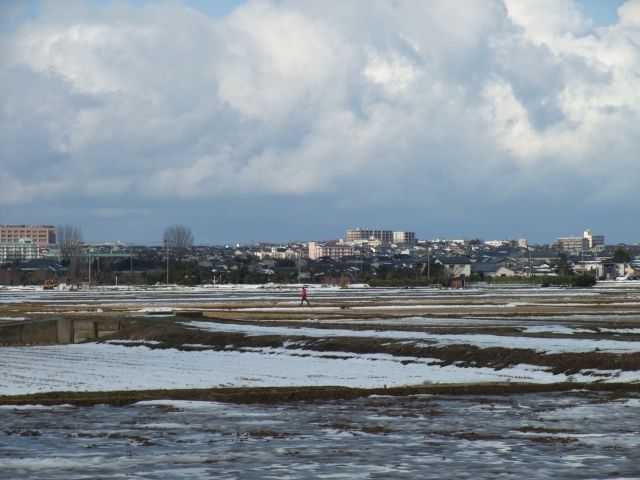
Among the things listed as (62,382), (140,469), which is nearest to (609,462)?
(140,469)

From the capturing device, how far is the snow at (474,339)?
32219 mm

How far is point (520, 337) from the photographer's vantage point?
3747cm

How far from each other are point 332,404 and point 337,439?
511 centimetres

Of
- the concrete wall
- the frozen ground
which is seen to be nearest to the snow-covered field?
the frozen ground

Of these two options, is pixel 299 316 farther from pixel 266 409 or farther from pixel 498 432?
pixel 498 432

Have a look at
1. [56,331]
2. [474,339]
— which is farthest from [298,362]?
[56,331]

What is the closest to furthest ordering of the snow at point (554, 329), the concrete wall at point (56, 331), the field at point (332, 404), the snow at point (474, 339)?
the field at point (332, 404), the snow at point (474, 339), the snow at point (554, 329), the concrete wall at point (56, 331)

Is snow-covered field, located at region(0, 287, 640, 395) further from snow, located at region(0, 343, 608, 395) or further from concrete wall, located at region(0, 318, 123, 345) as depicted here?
concrete wall, located at region(0, 318, 123, 345)

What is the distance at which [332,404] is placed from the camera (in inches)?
957

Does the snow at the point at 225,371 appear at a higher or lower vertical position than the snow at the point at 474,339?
lower

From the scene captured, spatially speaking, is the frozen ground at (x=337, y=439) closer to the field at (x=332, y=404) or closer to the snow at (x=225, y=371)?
the field at (x=332, y=404)

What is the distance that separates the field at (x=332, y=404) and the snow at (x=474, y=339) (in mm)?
112

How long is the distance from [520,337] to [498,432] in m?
18.1

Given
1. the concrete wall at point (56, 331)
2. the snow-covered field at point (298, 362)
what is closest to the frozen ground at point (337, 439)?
the snow-covered field at point (298, 362)
